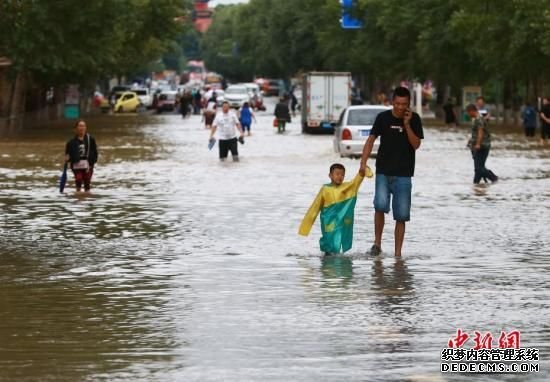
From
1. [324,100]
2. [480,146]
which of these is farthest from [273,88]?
[480,146]

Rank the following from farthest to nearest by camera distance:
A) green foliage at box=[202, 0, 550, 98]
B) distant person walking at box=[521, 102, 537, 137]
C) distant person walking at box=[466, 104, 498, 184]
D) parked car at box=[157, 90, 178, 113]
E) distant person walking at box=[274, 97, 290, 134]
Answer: parked car at box=[157, 90, 178, 113] < green foliage at box=[202, 0, 550, 98] < distant person walking at box=[274, 97, 290, 134] < distant person walking at box=[521, 102, 537, 137] < distant person walking at box=[466, 104, 498, 184]

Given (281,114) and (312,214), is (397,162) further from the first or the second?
(281,114)

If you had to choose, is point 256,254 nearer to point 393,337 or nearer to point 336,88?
point 393,337

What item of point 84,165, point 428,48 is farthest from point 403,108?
point 428,48

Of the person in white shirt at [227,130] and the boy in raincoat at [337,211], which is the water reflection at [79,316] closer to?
the boy in raincoat at [337,211]

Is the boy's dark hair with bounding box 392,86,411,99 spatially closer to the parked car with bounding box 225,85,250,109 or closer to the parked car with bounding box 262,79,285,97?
the parked car with bounding box 225,85,250,109

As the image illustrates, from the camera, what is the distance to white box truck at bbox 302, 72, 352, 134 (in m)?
61.5

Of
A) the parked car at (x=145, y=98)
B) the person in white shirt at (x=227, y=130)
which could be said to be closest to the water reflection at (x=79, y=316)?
the person in white shirt at (x=227, y=130)

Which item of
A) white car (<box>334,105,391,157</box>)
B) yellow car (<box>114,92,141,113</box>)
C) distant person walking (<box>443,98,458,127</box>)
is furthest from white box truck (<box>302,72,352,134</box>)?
yellow car (<box>114,92,141,113</box>)

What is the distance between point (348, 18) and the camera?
308 feet

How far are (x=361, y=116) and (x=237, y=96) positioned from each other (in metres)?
55.7

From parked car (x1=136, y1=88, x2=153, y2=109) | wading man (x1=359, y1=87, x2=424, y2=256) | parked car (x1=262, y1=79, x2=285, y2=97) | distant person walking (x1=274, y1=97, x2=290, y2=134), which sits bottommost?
parked car (x1=262, y1=79, x2=285, y2=97)

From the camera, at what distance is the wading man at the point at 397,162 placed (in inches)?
634

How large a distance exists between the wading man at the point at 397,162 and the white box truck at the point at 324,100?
4515 cm
